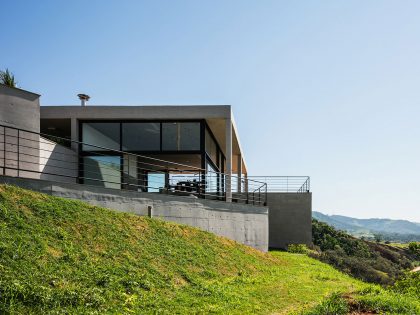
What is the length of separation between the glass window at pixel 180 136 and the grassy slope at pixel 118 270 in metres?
6.49

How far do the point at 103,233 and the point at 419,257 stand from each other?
158 ft

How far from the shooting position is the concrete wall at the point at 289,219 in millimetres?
24328

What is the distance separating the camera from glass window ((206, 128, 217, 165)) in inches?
788

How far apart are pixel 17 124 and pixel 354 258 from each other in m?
18.6

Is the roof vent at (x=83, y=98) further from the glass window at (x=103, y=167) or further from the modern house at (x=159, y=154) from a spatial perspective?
the glass window at (x=103, y=167)

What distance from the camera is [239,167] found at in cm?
3094

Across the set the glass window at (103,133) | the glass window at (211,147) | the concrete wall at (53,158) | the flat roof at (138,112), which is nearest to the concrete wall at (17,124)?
the concrete wall at (53,158)

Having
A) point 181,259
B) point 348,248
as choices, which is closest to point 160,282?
point 181,259

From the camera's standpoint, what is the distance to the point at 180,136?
18.5m

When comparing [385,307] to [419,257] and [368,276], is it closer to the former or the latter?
[368,276]

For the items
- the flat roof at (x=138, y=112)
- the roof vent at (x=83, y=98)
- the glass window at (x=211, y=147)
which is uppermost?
the roof vent at (x=83, y=98)

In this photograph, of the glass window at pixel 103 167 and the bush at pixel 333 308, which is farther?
the glass window at pixel 103 167

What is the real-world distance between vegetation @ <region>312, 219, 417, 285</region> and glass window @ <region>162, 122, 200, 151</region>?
343 inches

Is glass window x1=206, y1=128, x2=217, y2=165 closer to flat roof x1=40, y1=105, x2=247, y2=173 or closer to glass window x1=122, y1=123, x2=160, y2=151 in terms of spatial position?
flat roof x1=40, y1=105, x2=247, y2=173
